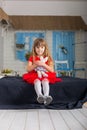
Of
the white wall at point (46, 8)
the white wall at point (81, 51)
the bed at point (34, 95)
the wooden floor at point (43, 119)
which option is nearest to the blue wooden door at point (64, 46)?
the white wall at point (81, 51)

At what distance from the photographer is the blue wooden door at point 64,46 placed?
695 cm

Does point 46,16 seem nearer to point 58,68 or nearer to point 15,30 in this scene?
point 15,30

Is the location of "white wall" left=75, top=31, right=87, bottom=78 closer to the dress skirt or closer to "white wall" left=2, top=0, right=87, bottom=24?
"white wall" left=2, top=0, right=87, bottom=24

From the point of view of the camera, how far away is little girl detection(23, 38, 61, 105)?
3336 mm

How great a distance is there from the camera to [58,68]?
22.4 ft

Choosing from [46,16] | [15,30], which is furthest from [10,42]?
[46,16]

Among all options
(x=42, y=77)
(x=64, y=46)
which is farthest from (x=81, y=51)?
(x=42, y=77)

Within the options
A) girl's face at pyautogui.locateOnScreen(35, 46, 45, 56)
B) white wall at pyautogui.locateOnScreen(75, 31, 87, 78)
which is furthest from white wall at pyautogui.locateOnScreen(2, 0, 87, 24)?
girl's face at pyautogui.locateOnScreen(35, 46, 45, 56)

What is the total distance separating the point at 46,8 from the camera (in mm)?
6980

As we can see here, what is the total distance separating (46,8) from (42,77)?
3.70 m

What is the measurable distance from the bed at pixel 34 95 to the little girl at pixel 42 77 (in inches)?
3.5

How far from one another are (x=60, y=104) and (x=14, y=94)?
1.91 feet

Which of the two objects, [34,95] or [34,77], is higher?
[34,77]

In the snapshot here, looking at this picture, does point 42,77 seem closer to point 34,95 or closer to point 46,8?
point 34,95
